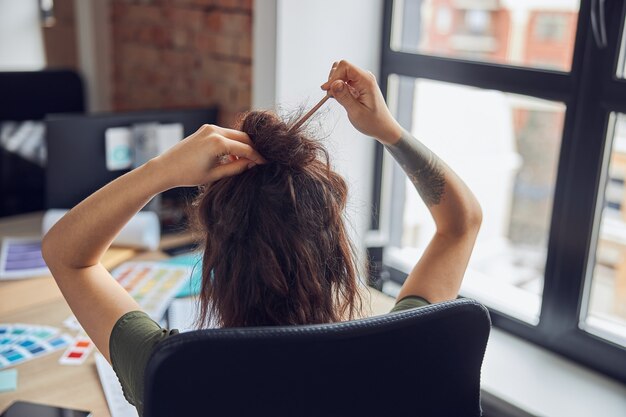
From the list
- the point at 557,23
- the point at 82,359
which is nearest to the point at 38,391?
the point at 82,359

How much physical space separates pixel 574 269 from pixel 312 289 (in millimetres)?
953

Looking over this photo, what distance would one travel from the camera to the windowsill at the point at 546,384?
1.44m

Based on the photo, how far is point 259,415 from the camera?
72 centimetres

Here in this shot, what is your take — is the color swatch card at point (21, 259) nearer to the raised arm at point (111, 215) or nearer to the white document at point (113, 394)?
the white document at point (113, 394)

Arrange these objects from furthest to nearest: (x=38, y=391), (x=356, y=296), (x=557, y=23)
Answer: (x=557, y=23), (x=38, y=391), (x=356, y=296)

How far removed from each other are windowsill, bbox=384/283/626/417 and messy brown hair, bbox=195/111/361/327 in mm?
714

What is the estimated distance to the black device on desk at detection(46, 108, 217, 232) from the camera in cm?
197

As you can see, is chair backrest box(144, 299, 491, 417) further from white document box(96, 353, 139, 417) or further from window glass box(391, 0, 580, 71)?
window glass box(391, 0, 580, 71)

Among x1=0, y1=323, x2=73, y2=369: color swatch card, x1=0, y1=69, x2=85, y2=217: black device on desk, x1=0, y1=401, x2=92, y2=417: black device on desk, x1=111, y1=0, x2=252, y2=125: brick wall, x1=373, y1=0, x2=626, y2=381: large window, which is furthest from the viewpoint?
x1=0, y1=69, x2=85, y2=217: black device on desk

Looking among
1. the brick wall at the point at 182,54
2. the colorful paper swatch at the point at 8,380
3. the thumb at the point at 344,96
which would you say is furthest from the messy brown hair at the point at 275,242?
the brick wall at the point at 182,54

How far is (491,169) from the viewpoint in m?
2.45

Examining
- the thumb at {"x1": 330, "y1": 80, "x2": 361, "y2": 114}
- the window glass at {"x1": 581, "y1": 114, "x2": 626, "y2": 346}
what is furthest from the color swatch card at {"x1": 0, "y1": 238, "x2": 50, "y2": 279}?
the window glass at {"x1": 581, "y1": 114, "x2": 626, "y2": 346}

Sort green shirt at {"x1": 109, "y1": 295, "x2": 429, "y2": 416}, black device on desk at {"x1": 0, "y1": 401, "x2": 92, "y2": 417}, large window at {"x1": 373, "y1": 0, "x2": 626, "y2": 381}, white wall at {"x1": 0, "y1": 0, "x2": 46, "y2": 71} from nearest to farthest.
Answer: green shirt at {"x1": 109, "y1": 295, "x2": 429, "y2": 416}
black device on desk at {"x1": 0, "y1": 401, "x2": 92, "y2": 417}
large window at {"x1": 373, "y1": 0, "x2": 626, "y2": 381}
white wall at {"x1": 0, "y1": 0, "x2": 46, "y2": 71}

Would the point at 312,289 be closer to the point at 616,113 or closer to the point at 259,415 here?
the point at 259,415
